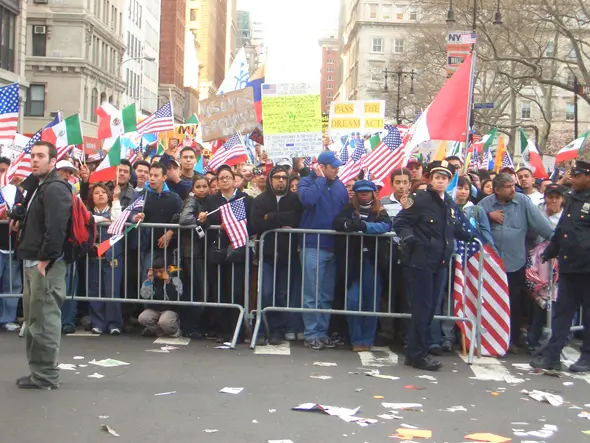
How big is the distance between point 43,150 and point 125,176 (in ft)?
14.5

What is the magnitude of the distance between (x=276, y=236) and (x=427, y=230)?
1828mm

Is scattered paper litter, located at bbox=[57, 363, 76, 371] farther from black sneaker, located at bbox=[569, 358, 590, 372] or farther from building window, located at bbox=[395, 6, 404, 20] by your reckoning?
building window, located at bbox=[395, 6, 404, 20]

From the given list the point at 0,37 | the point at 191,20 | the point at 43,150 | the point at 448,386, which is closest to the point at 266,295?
the point at 448,386

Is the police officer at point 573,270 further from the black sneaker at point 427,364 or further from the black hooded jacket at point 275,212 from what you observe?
the black hooded jacket at point 275,212

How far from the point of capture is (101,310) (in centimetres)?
1031

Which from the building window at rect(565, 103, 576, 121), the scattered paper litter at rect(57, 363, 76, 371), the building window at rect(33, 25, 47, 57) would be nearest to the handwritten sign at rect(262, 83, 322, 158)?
the scattered paper litter at rect(57, 363, 76, 371)

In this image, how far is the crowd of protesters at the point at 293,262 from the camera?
32.0 ft

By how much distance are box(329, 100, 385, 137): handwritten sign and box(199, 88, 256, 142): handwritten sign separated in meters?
7.56

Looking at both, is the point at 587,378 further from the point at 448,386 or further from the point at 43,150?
the point at 43,150

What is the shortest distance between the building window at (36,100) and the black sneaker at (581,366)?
5777cm

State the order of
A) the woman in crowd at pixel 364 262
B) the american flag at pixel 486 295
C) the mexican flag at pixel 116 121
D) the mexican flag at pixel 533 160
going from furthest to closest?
the mexican flag at pixel 533 160 < the mexican flag at pixel 116 121 < the woman in crowd at pixel 364 262 < the american flag at pixel 486 295

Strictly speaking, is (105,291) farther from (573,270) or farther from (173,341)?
(573,270)

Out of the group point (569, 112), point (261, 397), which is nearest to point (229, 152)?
point (261, 397)

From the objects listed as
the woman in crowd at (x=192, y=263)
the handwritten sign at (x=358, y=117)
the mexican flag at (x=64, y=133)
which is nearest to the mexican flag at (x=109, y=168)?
the mexican flag at (x=64, y=133)
